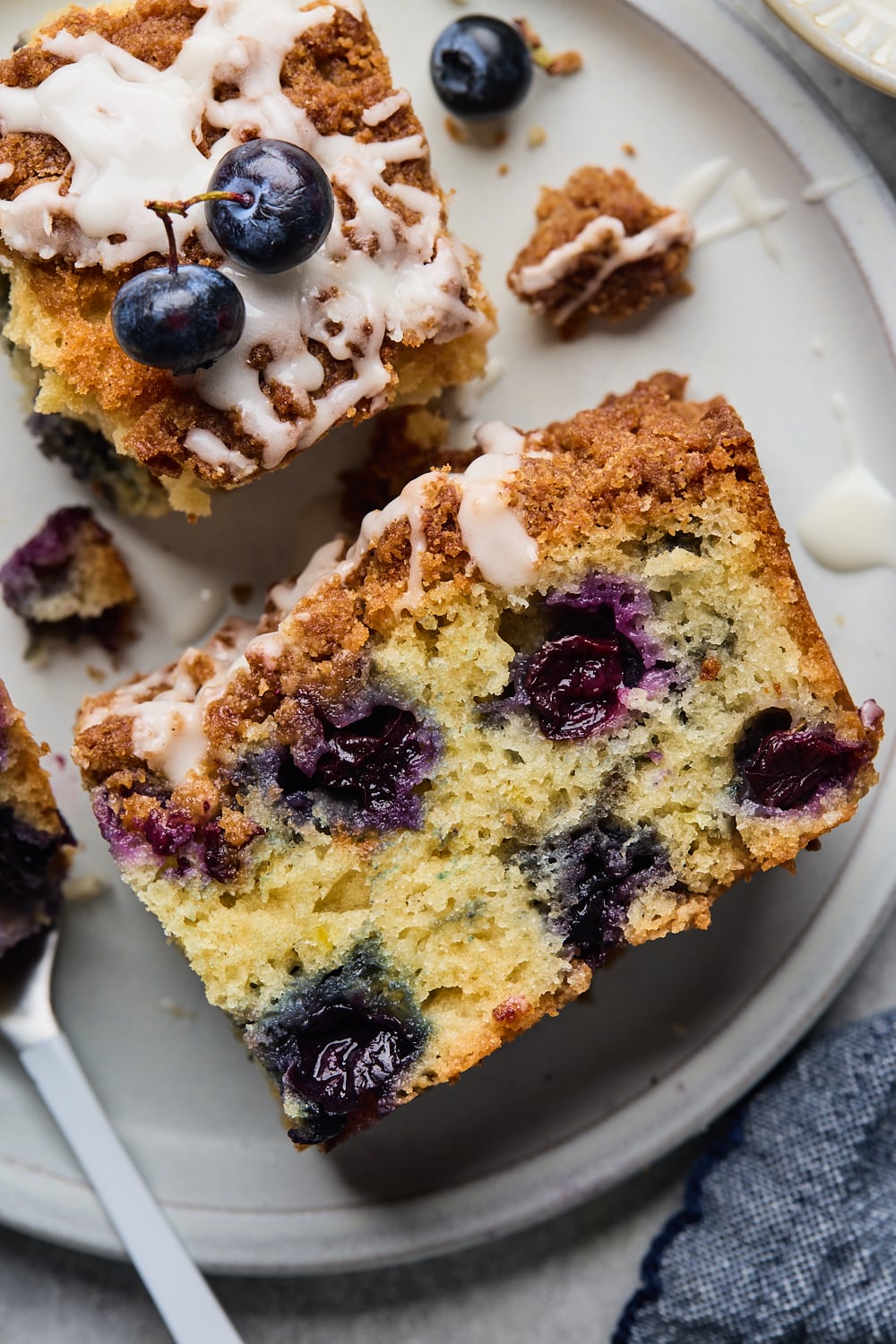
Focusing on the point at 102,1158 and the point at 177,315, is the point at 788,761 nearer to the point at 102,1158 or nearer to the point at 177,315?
the point at 177,315

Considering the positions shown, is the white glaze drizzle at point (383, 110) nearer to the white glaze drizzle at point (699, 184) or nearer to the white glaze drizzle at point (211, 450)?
the white glaze drizzle at point (211, 450)

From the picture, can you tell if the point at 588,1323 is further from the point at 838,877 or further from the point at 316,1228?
the point at 838,877

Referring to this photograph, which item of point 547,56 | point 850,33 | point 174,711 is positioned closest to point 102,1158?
point 174,711

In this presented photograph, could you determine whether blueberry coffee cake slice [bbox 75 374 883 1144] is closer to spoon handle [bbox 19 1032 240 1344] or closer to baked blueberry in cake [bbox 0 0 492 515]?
baked blueberry in cake [bbox 0 0 492 515]

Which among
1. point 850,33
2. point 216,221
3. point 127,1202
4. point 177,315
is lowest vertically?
point 127,1202

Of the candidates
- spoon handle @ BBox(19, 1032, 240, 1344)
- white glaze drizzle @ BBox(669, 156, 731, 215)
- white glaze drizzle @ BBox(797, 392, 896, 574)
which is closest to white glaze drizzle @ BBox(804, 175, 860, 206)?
white glaze drizzle @ BBox(669, 156, 731, 215)
